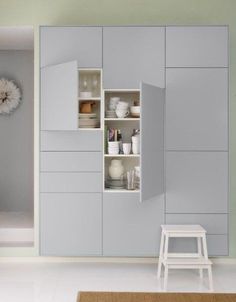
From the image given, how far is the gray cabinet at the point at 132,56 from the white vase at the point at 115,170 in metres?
0.74

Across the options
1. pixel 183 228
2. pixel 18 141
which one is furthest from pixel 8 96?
pixel 183 228

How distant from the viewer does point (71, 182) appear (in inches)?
209

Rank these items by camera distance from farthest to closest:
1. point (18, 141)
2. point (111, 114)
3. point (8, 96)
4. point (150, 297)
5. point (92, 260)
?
point (18, 141) → point (8, 96) → point (92, 260) → point (111, 114) → point (150, 297)

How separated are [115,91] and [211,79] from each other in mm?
918

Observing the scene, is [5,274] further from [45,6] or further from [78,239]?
[45,6]

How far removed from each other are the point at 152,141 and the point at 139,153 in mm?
266

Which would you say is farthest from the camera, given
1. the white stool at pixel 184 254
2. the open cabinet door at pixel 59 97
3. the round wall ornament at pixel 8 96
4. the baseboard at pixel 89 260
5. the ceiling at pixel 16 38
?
the round wall ornament at pixel 8 96

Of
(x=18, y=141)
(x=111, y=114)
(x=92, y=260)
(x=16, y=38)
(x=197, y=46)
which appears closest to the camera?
(x=197, y=46)

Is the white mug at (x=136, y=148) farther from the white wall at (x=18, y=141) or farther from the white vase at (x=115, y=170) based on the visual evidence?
the white wall at (x=18, y=141)

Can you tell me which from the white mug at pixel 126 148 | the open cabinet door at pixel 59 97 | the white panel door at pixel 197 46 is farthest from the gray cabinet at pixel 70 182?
the white panel door at pixel 197 46

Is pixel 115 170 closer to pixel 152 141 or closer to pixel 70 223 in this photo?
pixel 152 141

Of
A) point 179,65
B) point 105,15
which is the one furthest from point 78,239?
point 105,15

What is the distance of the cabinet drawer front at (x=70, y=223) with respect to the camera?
5301 mm

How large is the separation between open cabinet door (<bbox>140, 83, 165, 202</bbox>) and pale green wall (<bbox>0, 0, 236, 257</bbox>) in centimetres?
87
